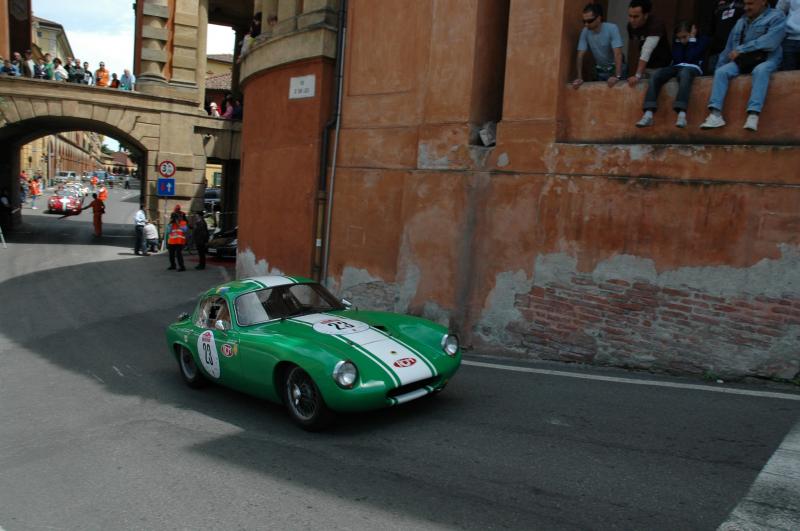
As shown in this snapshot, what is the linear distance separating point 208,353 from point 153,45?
23856mm

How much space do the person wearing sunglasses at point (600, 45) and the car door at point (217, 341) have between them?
17.9ft

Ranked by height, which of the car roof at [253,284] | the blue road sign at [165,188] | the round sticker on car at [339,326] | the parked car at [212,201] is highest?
the blue road sign at [165,188]

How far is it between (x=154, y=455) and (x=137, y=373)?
329cm

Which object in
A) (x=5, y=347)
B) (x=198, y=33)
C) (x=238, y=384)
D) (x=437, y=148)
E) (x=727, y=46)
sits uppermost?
(x=198, y=33)

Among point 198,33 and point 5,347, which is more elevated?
point 198,33

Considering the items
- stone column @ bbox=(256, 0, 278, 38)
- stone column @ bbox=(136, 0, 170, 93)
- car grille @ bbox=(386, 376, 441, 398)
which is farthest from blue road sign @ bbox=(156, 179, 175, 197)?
car grille @ bbox=(386, 376, 441, 398)

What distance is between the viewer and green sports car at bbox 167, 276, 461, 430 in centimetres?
551

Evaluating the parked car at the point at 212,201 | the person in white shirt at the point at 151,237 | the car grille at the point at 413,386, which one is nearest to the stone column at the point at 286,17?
the car grille at the point at 413,386

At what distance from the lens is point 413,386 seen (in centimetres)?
571

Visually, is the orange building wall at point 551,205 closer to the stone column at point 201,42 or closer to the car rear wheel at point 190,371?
the car rear wheel at point 190,371

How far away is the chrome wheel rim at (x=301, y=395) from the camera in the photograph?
573 centimetres

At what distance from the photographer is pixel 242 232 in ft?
51.9

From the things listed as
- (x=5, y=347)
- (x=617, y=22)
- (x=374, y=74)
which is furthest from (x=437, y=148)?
(x=5, y=347)

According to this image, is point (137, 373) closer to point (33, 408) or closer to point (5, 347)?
point (33, 408)
